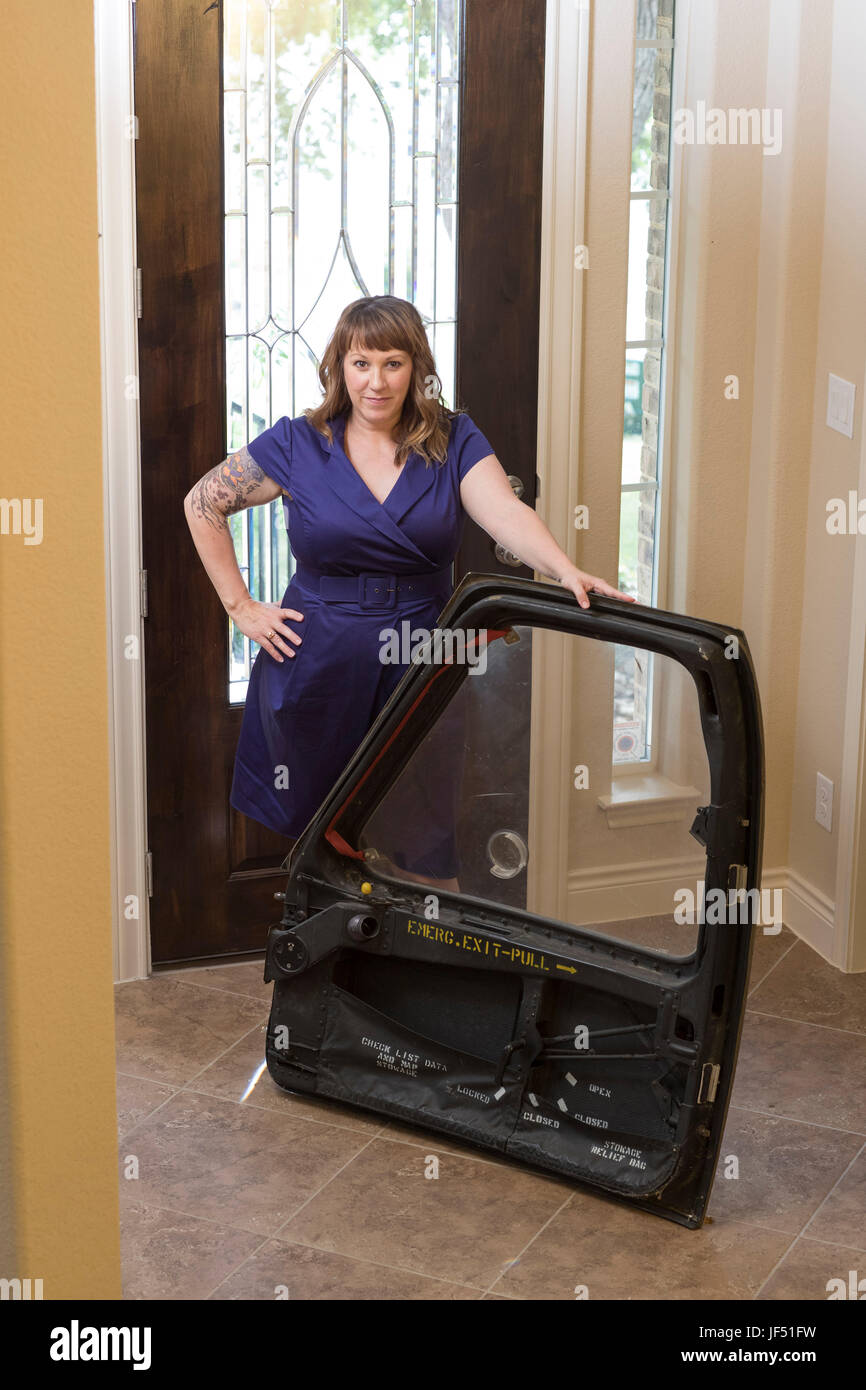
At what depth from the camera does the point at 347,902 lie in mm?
3219

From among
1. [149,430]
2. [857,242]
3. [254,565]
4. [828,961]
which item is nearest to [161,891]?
[254,565]

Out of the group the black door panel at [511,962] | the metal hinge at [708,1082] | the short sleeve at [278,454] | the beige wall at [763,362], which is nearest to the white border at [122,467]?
the short sleeve at [278,454]

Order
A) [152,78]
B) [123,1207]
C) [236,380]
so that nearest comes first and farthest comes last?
[123,1207] < [152,78] < [236,380]

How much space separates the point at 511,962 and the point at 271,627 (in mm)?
874

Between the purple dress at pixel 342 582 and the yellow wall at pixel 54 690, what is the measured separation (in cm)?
148

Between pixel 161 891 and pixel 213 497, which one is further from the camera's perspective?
A: pixel 161 891

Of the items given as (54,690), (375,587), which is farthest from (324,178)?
(54,690)

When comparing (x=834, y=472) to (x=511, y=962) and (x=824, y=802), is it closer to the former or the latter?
(x=824, y=802)

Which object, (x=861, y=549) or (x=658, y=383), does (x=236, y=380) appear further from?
(x=861, y=549)

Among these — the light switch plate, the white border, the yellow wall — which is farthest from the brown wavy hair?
the yellow wall

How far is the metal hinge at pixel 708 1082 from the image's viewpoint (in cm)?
290

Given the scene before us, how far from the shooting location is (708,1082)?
2.91 meters

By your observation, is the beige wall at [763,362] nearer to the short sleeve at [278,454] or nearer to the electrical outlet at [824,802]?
the electrical outlet at [824,802]

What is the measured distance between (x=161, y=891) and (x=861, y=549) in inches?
72.6
